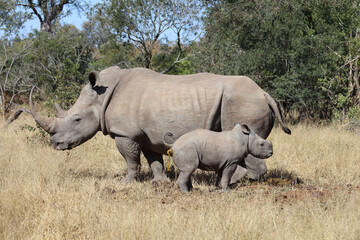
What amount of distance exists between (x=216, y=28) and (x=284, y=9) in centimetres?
230

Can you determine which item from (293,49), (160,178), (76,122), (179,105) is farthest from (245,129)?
(293,49)

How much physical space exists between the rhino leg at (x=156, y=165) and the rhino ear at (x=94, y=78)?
1.36m

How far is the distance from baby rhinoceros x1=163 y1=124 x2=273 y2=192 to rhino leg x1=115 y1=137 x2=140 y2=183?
1.01 meters

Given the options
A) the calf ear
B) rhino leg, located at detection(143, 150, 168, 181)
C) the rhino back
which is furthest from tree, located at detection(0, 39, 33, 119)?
the calf ear

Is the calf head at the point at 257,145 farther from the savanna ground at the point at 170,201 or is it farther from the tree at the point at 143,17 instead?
the tree at the point at 143,17

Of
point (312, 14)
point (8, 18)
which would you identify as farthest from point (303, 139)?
point (8, 18)

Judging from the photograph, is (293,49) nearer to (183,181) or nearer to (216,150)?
(216,150)

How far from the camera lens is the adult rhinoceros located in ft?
20.9

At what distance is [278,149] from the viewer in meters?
9.16

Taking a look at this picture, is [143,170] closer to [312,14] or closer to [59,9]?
[312,14]

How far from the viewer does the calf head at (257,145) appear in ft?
19.7

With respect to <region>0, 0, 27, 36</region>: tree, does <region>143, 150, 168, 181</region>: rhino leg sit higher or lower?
lower

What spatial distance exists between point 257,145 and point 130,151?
194 centimetres

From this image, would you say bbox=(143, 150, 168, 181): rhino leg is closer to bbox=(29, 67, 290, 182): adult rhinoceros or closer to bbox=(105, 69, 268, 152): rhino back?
Result: bbox=(29, 67, 290, 182): adult rhinoceros
